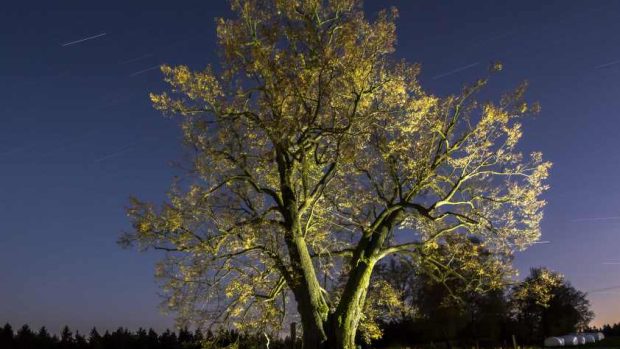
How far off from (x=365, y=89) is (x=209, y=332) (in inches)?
434

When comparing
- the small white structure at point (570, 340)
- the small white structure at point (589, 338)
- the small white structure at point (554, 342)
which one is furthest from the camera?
the small white structure at point (589, 338)

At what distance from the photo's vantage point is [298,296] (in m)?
18.8

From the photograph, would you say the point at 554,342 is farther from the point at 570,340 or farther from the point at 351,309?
the point at 351,309

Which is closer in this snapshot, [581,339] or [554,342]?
[554,342]

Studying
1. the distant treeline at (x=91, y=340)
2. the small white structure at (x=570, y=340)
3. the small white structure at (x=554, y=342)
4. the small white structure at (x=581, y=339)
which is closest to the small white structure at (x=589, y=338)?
the small white structure at (x=581, y=339)

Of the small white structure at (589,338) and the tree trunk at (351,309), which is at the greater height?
the tree trunk at (351,309)

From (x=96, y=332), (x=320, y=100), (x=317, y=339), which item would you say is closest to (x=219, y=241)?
(x=317, y=339)

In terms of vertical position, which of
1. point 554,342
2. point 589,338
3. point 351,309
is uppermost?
point 351,309

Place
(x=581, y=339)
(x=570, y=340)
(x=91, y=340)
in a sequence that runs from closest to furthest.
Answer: (x=570, y=340) → (x=581, y=339) → (x=91, y=340)

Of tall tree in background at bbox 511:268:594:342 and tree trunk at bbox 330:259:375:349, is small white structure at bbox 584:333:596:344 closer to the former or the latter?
tall tree in background at bbox 511:268:594:342

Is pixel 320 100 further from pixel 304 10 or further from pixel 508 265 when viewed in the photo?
pixel 508 265

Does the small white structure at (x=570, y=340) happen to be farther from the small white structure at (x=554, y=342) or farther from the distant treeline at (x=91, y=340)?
the distant treeline at (x=91, y=340)

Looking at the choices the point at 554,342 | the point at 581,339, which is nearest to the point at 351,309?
the point at 554,342

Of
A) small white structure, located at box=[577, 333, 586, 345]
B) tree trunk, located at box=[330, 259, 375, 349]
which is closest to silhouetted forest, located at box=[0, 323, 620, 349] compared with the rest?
small white structure, located at box=[577, 333, 586, 345]
